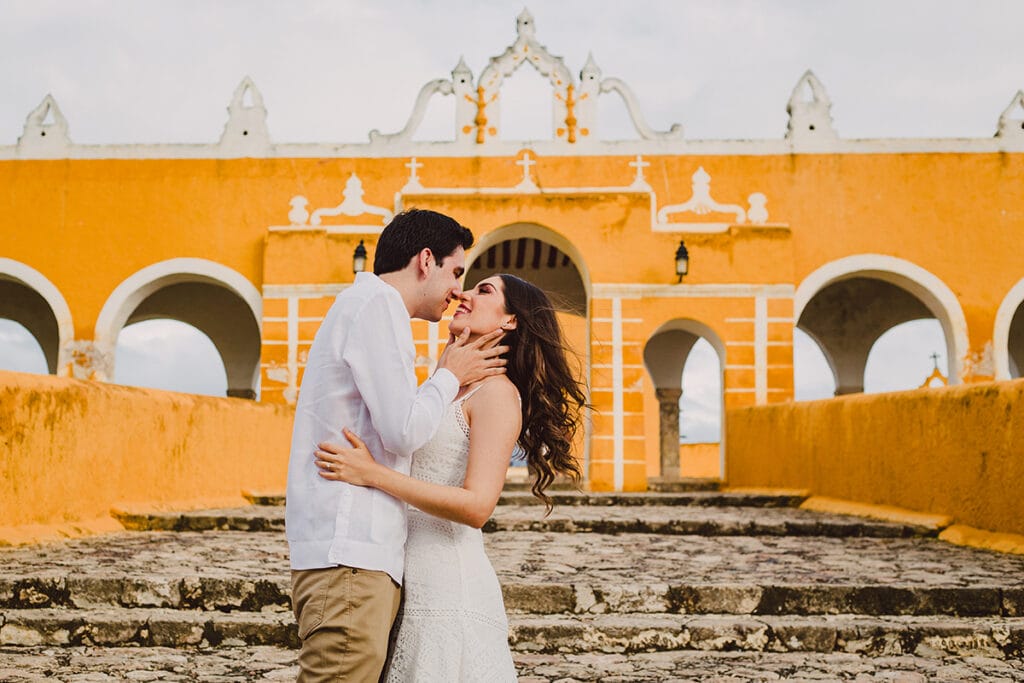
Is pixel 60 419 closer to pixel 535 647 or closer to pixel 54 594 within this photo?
pixel 54 594

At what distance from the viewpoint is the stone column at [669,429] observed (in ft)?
57.6

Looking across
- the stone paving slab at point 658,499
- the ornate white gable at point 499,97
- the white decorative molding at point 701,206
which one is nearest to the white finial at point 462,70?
→ the ornate white gable at point 499,97

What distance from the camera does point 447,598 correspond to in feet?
6.39

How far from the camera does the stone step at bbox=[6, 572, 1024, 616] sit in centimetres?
405

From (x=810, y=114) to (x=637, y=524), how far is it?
969 centimetres

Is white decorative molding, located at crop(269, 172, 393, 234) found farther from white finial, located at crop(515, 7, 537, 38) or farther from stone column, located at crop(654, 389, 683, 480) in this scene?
stone column, located at crop(654, 389, 683, 480)

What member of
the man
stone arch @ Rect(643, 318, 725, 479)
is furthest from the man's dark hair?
stone arch @ Rect(643, 318, 725, 479)

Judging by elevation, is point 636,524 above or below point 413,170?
below

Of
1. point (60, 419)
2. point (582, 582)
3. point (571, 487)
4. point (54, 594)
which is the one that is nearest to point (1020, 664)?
point (582, 582)

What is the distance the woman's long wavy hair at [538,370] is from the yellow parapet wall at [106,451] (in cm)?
435

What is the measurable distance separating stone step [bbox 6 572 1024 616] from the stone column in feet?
42.3

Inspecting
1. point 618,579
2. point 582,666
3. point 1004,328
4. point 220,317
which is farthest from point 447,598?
point 220,317

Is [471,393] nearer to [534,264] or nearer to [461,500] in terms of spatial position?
[461,500]

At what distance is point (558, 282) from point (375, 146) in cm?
484
